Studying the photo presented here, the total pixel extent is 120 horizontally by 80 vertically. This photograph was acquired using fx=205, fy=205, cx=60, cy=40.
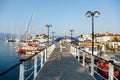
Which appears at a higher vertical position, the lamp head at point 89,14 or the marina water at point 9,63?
the lamp head at point 89,14

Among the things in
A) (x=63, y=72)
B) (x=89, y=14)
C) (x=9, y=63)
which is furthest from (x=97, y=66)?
(x=9, y=63)

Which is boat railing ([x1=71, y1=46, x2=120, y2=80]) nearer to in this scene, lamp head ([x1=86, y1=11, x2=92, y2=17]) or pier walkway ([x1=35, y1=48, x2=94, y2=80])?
pier walkway ([x1=35, y1=48, x2=94, y2=80])

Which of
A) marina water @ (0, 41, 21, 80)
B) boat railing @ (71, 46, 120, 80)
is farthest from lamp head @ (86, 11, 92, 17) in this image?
marina water @ (0, 41, 21, 80)

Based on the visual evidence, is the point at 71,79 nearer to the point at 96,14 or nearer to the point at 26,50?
the point at 96,14

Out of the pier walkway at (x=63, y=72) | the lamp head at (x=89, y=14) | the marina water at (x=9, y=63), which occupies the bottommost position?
the marina water at (x=9, y=63)

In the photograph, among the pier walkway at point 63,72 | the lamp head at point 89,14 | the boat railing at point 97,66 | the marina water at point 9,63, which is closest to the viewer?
the boat railing at point 97,66

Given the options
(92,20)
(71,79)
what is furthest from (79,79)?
(92,20)

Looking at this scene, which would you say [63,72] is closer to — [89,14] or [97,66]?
[97,66]

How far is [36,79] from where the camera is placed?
296 inches

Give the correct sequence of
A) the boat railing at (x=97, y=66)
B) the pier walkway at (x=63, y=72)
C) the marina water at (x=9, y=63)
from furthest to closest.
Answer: the marina water at (x=9, y=63), the pier walkway at (x=63, y=72), the boat railing at (x=97, y=66)

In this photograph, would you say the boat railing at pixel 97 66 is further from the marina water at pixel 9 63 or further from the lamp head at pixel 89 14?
the marina water at pixel 9 63

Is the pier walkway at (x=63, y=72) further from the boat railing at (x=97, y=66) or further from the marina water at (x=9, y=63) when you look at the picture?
the marina water at (x=9, y=63)

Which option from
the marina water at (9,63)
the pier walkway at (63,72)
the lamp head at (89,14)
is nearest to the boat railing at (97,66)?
the pier walkway at (63,72)

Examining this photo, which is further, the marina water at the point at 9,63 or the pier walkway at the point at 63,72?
the marina water at the point at 9,63
